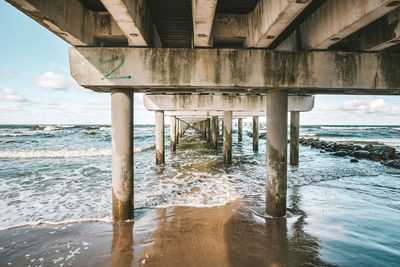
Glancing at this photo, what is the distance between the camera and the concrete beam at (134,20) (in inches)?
102

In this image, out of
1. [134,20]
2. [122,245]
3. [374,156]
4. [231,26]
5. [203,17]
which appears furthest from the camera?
[374,156]

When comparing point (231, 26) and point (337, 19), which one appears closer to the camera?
point (337, 19)

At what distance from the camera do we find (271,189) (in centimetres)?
434

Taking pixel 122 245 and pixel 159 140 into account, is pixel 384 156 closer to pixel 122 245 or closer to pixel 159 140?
pixel 159 140

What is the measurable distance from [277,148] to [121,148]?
3241 millimetres

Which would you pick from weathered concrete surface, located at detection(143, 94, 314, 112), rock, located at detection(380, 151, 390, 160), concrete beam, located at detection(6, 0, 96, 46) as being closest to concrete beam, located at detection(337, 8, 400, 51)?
concrete beam, located at detection(6, 0, 96, 46)

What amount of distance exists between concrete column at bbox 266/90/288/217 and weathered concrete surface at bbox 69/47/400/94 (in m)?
0.41

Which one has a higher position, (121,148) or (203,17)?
(203,17)

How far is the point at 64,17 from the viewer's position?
9.90 ft

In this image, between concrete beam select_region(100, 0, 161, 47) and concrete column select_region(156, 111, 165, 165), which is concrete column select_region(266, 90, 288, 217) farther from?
concrete column select_region(156, 111, 165, 165)

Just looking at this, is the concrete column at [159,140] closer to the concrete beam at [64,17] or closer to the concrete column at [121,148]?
the concrete column at [121,148]

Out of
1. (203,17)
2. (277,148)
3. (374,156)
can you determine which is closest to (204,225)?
(277,148)

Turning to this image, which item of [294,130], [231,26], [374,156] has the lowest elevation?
[374,156]

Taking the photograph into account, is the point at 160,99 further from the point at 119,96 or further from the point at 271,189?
the point at 271,189
